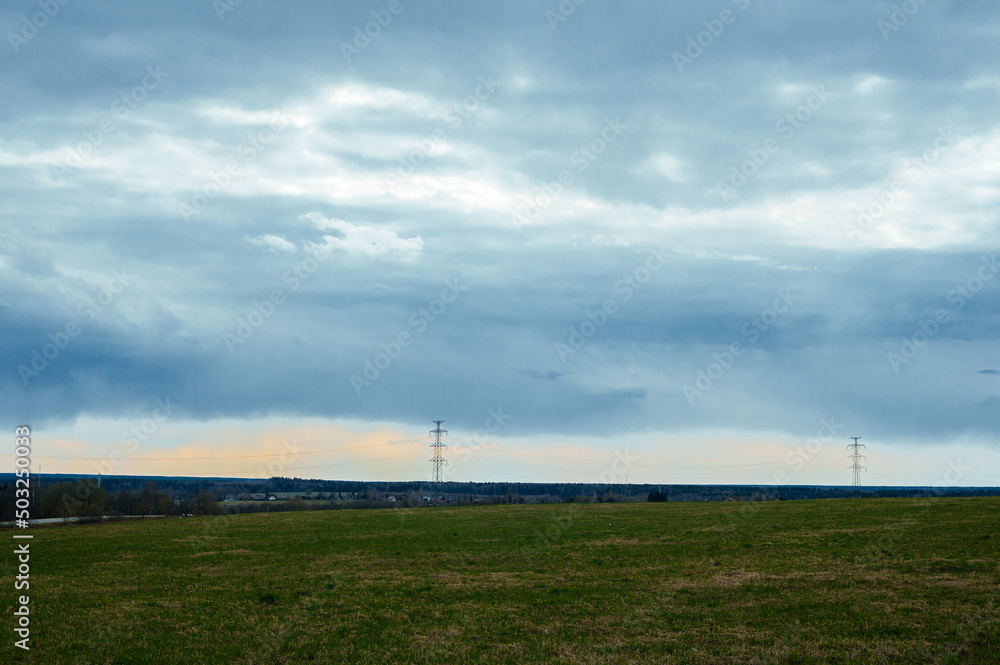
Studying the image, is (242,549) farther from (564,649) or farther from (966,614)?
(966,614)

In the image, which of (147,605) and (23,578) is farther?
(23,578)

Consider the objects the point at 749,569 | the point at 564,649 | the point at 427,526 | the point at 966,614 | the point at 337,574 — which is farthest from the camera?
the point at 427,526

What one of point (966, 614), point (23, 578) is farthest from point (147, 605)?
point (966, 614)

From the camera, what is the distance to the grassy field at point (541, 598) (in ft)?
73.8

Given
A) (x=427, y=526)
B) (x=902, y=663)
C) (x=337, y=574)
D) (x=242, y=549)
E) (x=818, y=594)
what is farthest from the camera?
(x=427, y=526)

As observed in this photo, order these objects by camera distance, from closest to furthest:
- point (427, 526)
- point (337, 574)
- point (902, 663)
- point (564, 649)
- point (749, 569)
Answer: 1. point (902, 663)
2. point (564, 649)
3. point (749, 569)
4. point (337, 574)
5. point (427, 526)

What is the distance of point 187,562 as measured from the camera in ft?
147

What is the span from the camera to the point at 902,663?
66.1 feet

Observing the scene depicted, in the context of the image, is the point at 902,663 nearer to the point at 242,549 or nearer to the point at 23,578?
the point at 23,578

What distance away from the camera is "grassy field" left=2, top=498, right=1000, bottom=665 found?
22500mm

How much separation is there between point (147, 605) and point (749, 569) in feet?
88.6

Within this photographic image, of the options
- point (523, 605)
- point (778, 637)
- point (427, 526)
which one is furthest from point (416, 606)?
point (427, 526)

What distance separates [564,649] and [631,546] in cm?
2584

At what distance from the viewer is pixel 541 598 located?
99.5 ft
